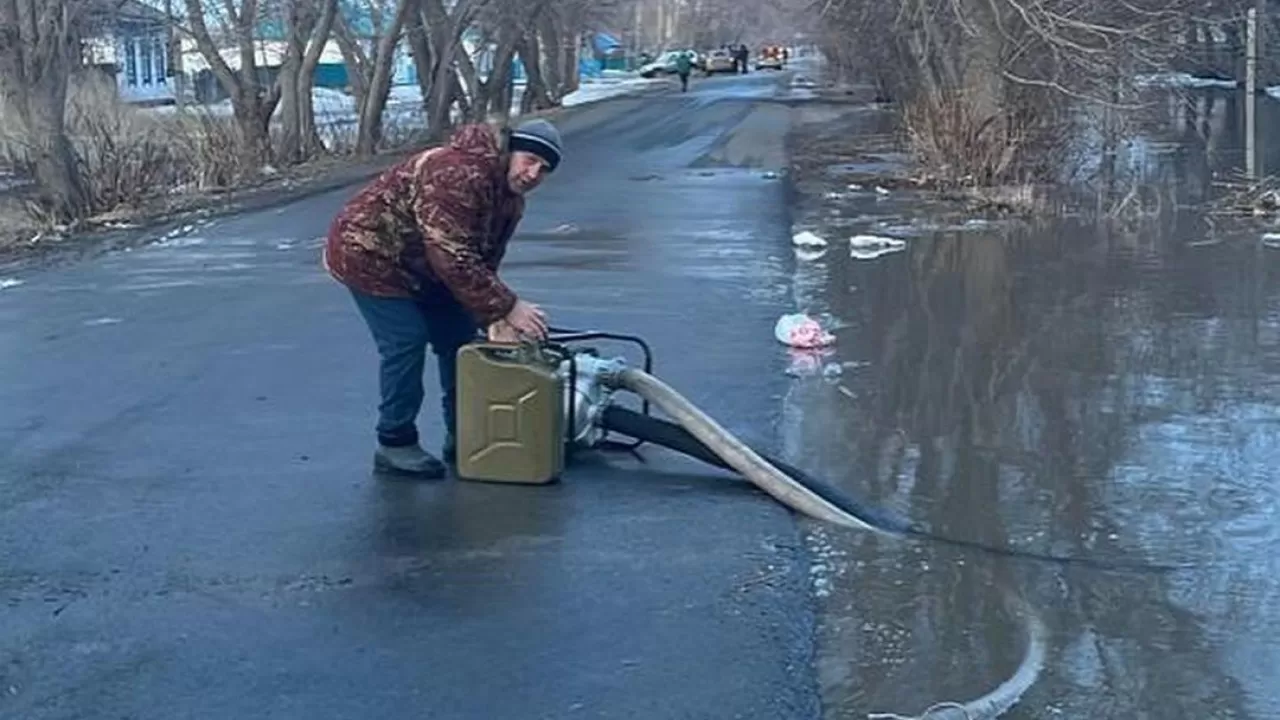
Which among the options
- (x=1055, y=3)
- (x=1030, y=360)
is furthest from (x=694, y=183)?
(x=1030, y=360)

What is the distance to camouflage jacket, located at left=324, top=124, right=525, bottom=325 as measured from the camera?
7910mm

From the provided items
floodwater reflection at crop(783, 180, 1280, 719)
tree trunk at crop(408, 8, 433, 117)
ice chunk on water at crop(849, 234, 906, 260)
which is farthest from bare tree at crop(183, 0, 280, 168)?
floodwater reflection at crop(783, 180, 1280, 719)

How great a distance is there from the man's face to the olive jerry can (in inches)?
25.3

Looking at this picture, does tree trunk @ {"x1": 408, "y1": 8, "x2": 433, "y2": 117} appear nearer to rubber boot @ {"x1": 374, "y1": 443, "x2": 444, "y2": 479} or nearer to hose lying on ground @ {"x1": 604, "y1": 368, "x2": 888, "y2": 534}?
hose lying on ground @ {"x1": 604, "y1": 368, "x2": 888, "y2": 534}

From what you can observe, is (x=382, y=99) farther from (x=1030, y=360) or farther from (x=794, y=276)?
(x=1030, y=360)

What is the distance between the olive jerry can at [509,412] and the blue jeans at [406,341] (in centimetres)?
23

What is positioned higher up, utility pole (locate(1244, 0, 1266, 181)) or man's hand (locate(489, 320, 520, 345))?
utility pole (locate(1244, 0, 1266, 181))

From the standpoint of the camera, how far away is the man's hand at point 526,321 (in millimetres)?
8008

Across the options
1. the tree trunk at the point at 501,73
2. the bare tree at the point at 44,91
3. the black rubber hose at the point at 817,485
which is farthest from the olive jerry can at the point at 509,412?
the tree trunk at the point at 501,73

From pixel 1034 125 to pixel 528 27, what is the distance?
2502 cm

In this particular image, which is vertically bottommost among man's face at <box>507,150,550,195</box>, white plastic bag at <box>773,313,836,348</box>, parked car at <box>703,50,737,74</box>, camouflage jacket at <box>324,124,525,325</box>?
white plastic bag at <box>773,313,836,348</box>

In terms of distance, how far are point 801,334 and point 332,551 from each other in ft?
17.1

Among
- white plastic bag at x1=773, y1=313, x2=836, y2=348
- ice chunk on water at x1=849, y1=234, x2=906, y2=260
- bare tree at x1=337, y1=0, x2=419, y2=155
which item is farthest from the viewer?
bare tree at x1=337, y1=0, x2=419, y2=155

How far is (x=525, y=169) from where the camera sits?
312 inches
